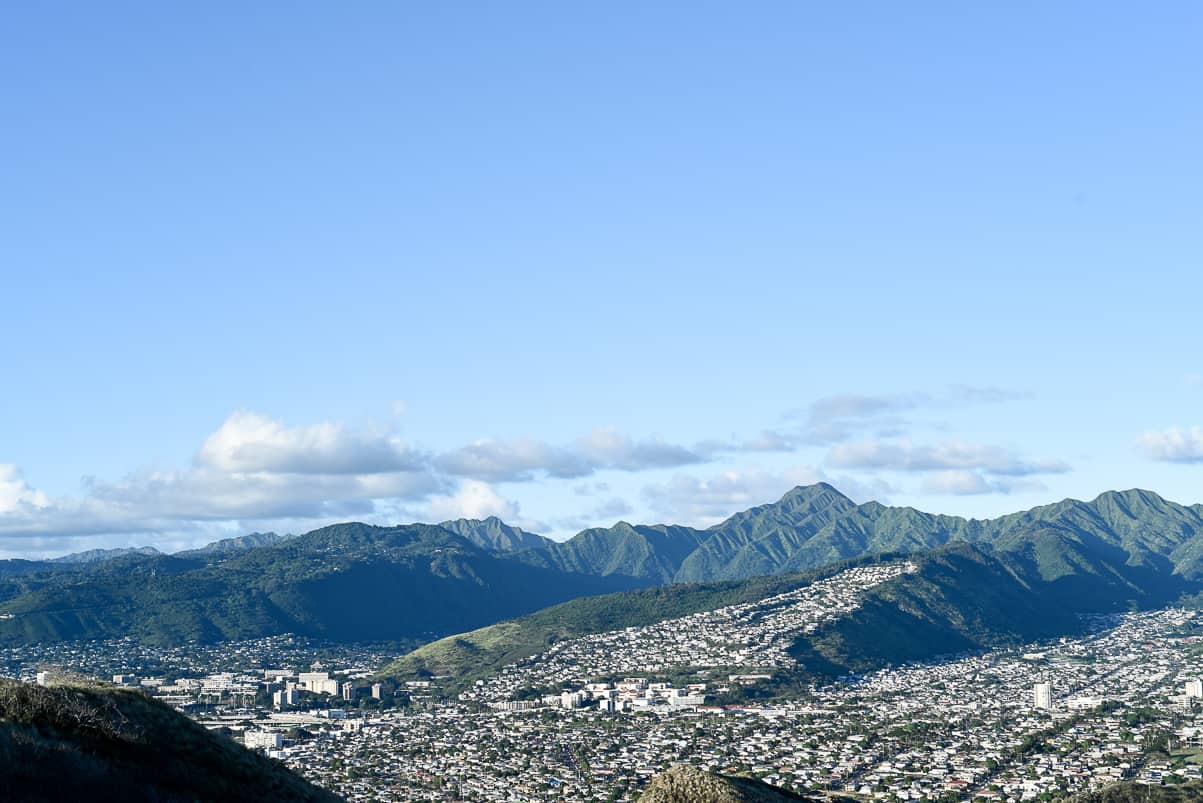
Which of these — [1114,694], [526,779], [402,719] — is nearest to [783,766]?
[526,779]

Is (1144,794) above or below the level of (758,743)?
above

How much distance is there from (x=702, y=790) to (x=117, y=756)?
27.5m

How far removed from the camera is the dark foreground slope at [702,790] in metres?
55.4

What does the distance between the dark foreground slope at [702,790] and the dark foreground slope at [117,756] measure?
16989 mm

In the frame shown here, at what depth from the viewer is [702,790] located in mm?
56125

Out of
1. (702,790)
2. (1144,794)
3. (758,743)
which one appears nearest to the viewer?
(702,790)

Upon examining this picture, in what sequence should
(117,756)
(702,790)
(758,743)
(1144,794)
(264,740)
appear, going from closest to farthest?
(117,756) < (702,790) < (1144,794) < (758,743) < (264,740)

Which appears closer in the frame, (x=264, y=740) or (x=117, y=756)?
(x=117, y=756)

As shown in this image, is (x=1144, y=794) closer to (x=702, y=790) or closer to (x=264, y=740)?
(x=702, y=790)

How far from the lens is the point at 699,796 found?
182ft

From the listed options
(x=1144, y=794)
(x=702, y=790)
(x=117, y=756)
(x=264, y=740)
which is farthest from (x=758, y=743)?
(x=117, y=756)

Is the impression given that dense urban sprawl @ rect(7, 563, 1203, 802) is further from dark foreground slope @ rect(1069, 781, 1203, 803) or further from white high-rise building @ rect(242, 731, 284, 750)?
dark foreground slope @ rect(1069, 781, 1203, 803)

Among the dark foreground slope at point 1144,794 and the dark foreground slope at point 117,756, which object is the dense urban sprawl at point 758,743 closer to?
the dark foreground slope at point 1144,794

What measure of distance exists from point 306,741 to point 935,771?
77.9 meters
